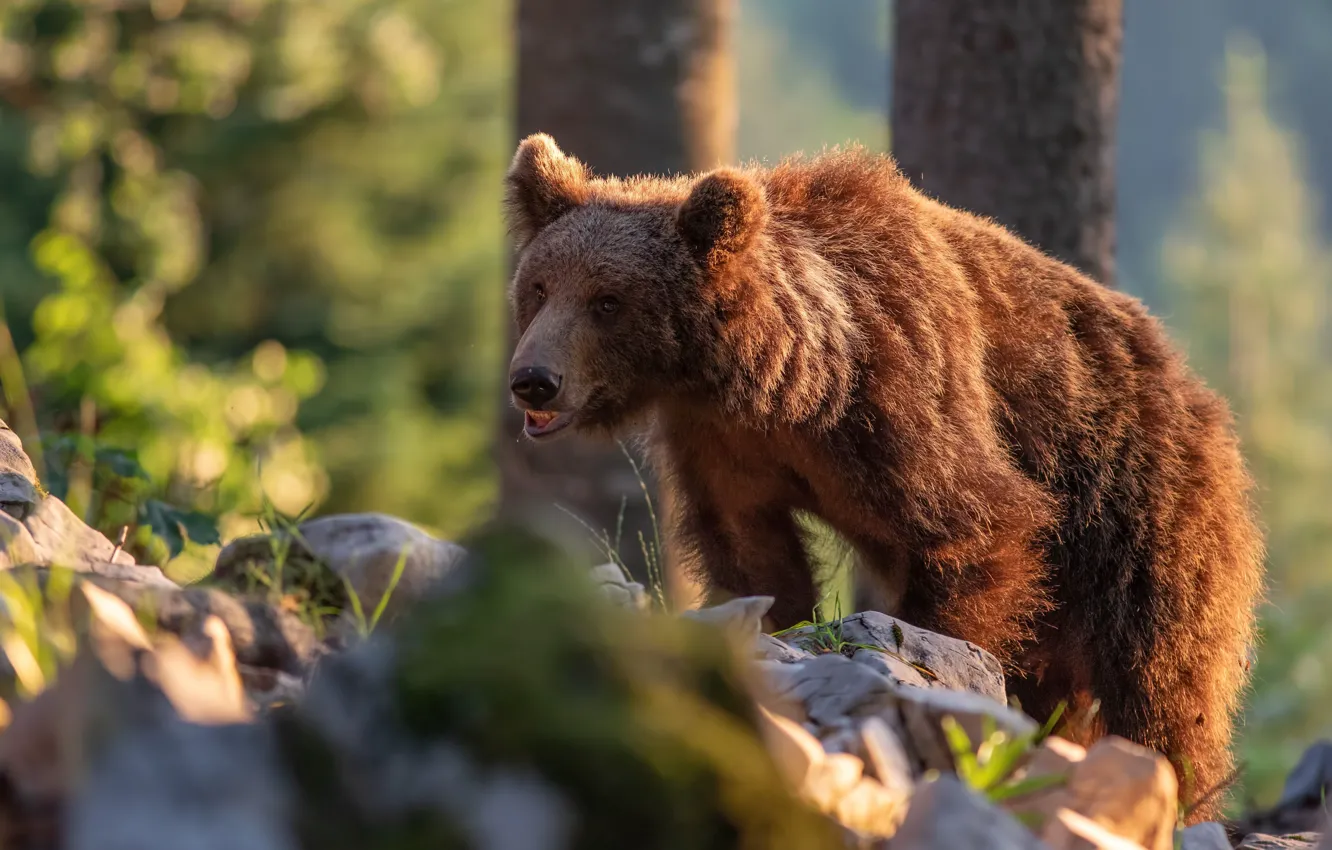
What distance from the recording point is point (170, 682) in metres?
2.00

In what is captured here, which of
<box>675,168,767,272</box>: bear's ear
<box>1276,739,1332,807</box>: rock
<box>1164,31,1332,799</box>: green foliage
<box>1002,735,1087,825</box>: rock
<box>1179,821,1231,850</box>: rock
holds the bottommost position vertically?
<box>1164,31,1332,799</box>: green foliage

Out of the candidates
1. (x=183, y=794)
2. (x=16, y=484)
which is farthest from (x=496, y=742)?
(x=16, y=484)

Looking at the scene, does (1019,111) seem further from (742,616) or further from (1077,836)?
(1077,836)

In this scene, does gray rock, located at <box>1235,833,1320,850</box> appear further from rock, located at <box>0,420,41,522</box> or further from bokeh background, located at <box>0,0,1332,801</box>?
rock, located at <box>0,420,41,522</box>

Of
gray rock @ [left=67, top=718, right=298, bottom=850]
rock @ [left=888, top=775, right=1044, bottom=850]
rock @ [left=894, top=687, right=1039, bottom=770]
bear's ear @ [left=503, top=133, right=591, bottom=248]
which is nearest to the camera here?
gray rock @ [left=67, top=718, right=298, bottom=850]

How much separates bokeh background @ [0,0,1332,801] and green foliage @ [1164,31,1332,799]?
0.33 feet

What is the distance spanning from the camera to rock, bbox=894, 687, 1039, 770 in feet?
8.40

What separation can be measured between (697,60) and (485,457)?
57.7 ft

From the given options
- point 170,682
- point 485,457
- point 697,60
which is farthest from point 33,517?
point 485,457

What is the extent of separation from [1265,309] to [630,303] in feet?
120

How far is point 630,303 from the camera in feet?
13.4

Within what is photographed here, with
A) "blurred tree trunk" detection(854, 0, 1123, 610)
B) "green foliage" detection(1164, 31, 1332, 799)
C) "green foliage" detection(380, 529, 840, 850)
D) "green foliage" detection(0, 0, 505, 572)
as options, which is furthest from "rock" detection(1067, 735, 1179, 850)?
"green foliage" detection(1164, 31, 1332, 799)

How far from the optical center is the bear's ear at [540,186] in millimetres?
4375

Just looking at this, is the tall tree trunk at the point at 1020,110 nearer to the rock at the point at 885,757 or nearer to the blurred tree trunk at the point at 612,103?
the blurred tree trunk at the point at 612,103
